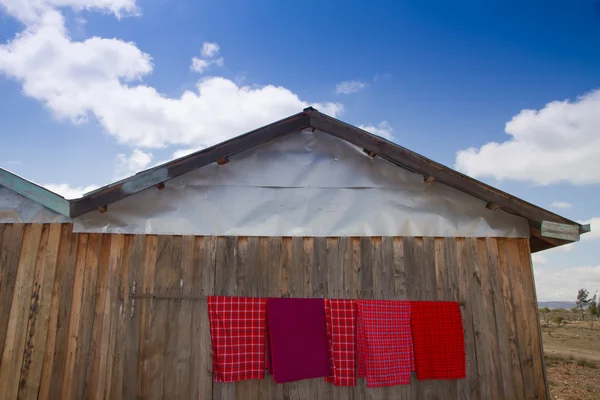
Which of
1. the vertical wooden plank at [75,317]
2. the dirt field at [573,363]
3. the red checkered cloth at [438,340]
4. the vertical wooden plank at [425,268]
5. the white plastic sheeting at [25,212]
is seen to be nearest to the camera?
the vertical wooden plank at [75,317]

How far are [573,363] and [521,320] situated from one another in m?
17.0

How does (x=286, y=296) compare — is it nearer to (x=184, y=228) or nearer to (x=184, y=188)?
(x=184, y=228)

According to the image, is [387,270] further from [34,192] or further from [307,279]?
[34,192]

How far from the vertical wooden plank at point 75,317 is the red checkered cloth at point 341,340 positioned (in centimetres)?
311

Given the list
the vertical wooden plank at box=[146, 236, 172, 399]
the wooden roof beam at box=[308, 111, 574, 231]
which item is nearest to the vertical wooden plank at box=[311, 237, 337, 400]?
the wooden roof beam at box=[308, 111, 574, 231]

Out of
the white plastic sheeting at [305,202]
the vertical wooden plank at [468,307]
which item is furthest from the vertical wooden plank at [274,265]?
the vertical wooden plank at [468,307]

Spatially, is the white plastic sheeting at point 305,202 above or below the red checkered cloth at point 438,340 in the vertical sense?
above

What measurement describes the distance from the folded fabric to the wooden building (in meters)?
0.20

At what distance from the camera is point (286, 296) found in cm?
529

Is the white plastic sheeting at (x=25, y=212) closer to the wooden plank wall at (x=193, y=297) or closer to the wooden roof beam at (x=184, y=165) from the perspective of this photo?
the wooden plank wall at (x=193, y=297)

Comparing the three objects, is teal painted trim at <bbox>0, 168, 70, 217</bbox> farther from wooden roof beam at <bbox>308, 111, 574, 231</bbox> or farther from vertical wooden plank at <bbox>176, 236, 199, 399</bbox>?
wooden roof beam at <bbox>308, 111, 574, 231</bbox>

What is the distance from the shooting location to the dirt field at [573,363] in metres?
14.0

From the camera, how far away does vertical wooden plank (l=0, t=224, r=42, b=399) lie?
512 centimetres

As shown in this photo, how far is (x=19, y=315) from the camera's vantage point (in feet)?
17.3
